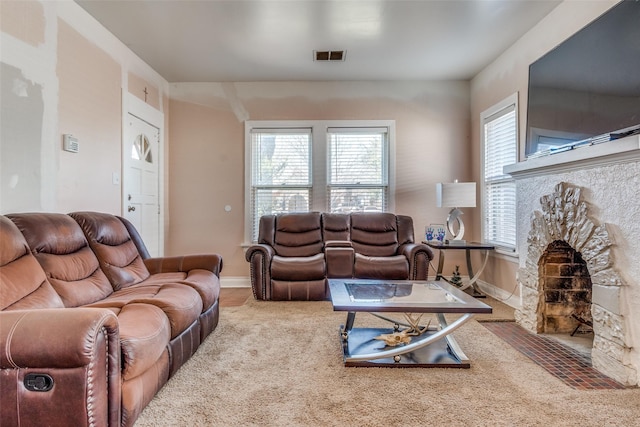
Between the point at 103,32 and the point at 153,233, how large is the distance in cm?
222

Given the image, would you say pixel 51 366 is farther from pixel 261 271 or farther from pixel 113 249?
pixel 261 271

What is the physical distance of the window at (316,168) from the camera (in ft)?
15.3

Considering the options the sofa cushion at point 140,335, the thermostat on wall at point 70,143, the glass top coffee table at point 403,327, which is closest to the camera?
the sofa cushion at point 140,335

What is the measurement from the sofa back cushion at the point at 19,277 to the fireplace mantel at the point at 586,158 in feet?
10.5

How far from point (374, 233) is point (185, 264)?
232 centimetres

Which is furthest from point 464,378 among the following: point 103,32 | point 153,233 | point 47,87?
point 103,32

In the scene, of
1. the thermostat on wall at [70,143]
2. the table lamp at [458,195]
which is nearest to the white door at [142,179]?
the thermostat on wall at [70,143]

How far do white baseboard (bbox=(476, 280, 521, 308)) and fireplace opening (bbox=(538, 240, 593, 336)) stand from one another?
0.66 metres

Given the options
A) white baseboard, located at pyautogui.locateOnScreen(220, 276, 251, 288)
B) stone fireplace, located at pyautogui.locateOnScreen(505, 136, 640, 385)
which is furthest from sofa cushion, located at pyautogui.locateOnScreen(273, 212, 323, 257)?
stone fireplace, located at pyautogui.locateOnScreen(505, 136, 640, 385)

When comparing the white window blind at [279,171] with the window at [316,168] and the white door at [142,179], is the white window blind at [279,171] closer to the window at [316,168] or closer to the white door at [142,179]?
the window at [316,168]

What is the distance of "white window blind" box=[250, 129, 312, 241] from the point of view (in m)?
4.68

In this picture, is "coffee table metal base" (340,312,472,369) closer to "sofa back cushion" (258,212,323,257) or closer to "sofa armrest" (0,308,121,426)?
"sofa armrest" (0,308,121,426)

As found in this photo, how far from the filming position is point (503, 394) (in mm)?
1830

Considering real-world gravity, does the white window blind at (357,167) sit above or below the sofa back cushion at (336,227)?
above
